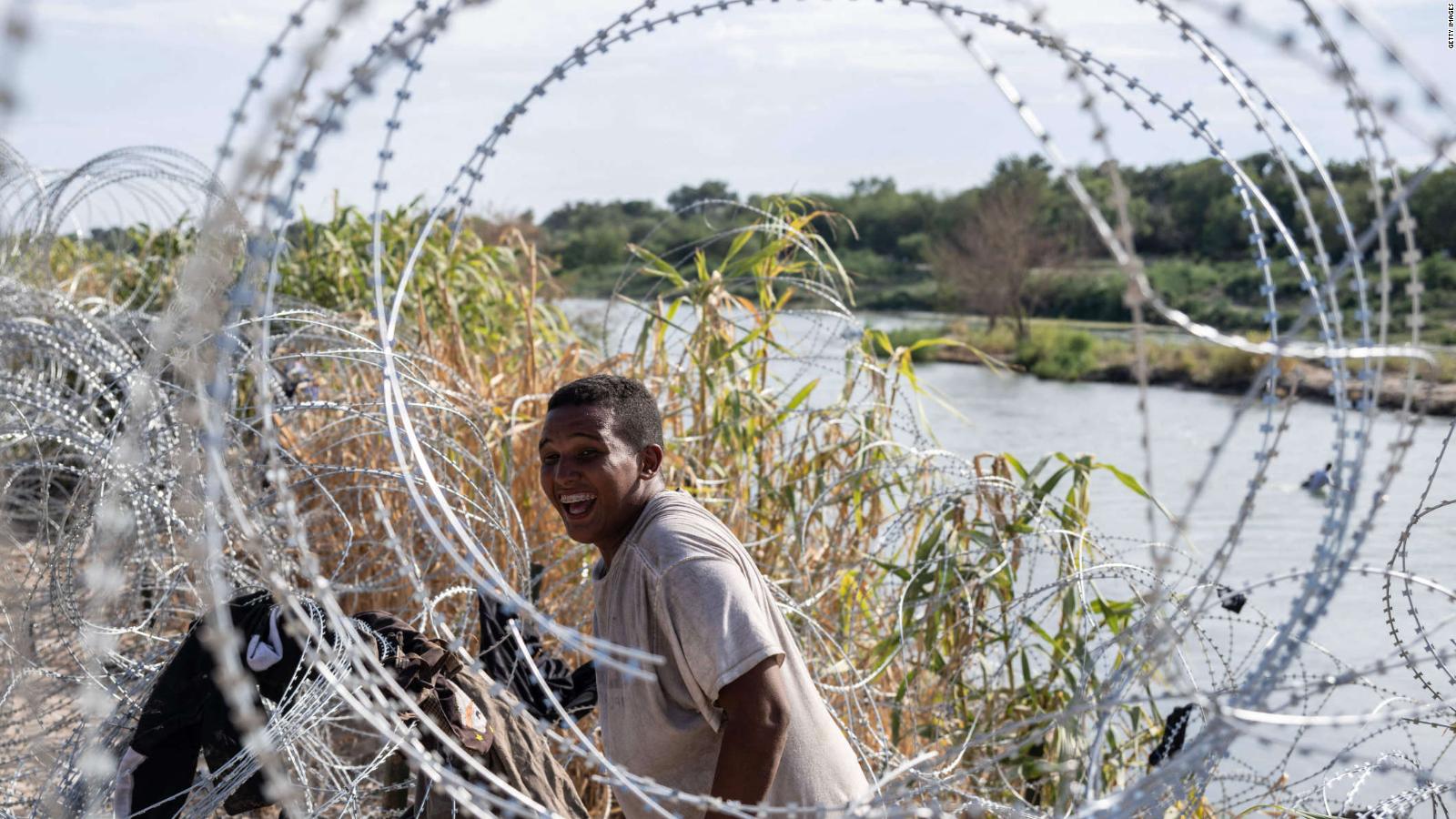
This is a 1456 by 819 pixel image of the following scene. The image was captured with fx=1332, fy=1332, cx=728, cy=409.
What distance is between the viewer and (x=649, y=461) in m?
2.48

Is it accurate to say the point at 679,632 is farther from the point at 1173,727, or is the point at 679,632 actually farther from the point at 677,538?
the point at 1173,727

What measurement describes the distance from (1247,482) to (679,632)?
3.05ft

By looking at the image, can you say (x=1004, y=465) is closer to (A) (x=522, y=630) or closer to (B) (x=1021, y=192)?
(A) (x=522, y=630)

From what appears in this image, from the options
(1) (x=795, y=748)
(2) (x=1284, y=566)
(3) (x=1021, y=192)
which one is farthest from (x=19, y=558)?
(3) (x=1021, y=192)

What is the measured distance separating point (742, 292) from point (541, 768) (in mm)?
3394

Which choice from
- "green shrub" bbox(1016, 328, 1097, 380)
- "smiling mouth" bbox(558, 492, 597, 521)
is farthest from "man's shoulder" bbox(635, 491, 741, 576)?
"green shrub" bbox(1016, 328, 1097, 380)

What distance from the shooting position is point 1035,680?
14.9 feet

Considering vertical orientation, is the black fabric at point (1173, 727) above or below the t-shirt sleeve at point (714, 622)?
below

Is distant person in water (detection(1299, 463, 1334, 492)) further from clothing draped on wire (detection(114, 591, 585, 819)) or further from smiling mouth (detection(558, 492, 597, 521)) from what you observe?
clothing draped on wire (detection(114, 591, 585, 819))

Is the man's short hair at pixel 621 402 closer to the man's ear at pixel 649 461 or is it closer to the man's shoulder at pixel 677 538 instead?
the man's ear at pixel 649 461

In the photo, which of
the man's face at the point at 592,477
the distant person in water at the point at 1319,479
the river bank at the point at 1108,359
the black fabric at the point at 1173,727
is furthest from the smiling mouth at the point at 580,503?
the river bank at the point at 1108,359

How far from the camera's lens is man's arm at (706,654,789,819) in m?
2.06

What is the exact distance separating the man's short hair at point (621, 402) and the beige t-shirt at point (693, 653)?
0.52 feet

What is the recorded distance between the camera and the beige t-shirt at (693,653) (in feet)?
6.81
